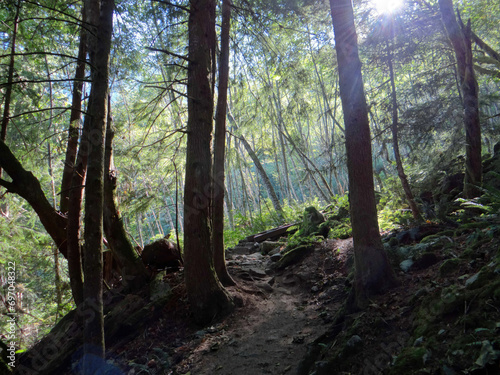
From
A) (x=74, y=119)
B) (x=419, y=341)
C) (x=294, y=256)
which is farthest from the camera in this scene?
(x=294, y=256)

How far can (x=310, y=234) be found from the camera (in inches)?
300

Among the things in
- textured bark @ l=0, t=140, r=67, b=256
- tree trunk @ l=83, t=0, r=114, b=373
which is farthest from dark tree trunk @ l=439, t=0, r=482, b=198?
textured bark @ l=0, t=140, r=67, b=256

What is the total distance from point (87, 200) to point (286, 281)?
422 cm

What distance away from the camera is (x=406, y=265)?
395 cm

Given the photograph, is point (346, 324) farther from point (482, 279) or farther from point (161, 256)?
point (161, 256)

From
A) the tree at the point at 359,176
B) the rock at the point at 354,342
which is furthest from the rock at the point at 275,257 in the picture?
the rock at the point at 354,342

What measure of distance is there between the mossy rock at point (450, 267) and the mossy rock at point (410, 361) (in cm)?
135

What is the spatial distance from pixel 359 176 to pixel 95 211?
311 cm

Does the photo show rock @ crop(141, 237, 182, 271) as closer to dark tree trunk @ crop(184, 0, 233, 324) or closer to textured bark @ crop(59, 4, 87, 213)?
dark tree trunk @ crop(184, 0, 233, 324)

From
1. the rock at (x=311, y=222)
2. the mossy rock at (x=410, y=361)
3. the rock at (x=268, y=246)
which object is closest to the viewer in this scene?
the mossy rock at (x=410, y=361)

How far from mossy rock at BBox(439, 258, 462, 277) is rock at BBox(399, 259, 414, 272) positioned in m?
0.69

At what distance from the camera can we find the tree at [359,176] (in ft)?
11.7

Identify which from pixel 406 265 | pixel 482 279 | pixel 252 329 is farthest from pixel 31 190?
pixel 482 279

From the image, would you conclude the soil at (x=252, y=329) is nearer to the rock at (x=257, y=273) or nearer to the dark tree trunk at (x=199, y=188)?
the rock at (x=257, y=273)
